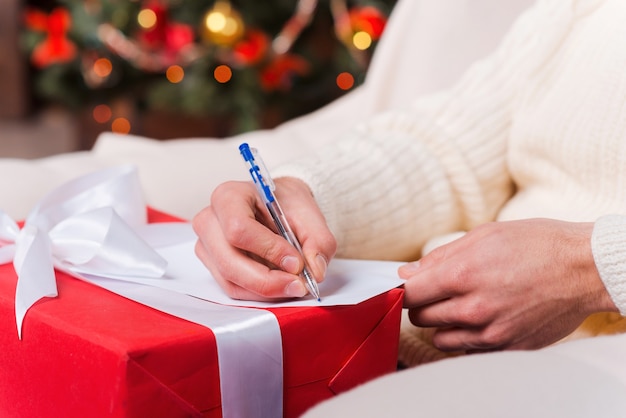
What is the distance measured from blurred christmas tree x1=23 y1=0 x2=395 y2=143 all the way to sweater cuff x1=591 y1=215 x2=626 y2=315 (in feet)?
5.48

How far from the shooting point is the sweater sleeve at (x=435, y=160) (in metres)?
0.76

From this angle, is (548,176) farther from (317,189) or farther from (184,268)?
(184,268)

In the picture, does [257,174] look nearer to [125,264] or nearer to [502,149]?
[125,264]

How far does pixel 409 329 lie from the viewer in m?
0.68

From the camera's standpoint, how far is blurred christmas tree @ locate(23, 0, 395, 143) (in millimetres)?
2312

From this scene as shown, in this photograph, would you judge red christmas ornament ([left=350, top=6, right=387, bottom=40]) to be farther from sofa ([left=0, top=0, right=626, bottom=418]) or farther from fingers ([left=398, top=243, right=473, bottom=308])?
fingers ([left=398, top=243, right=473, bottom=308])

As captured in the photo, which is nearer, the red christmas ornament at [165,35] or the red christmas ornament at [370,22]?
the red christmas ornament at [370,22]

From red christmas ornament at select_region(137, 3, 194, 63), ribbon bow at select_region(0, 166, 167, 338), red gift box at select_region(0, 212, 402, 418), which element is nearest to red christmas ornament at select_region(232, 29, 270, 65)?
red christmas ornament at select_region(137, 3, 194, 63)

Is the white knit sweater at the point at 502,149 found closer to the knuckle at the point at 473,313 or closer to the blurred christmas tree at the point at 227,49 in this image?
the knuckle at the point at 473,313

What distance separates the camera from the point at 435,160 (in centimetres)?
81

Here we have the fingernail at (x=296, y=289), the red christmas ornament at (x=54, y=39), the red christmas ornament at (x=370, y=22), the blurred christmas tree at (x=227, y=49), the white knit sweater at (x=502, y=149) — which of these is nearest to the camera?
the fingernail at (x=296, y=289)

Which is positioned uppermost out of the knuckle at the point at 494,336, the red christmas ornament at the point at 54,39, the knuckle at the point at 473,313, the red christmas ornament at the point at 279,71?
the knuckle at the point at 473,313

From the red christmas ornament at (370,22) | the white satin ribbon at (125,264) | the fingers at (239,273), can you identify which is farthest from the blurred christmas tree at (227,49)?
the fingers at (239,273)

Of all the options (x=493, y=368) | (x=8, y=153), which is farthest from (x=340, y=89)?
(x=493, y=368)
